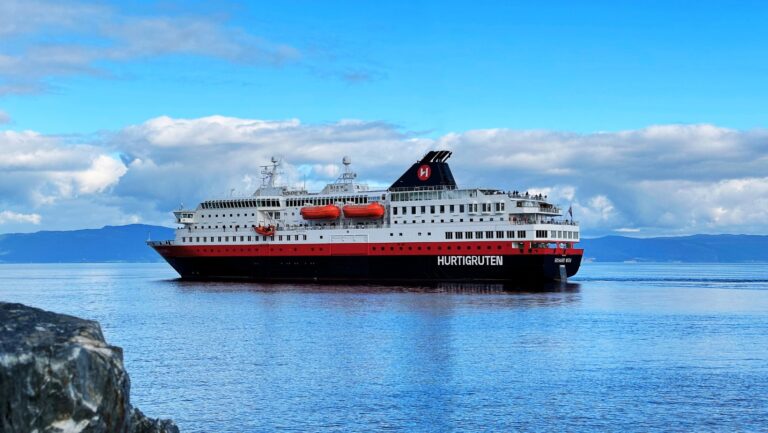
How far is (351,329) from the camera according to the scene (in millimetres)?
41094

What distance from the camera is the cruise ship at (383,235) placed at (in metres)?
72.3

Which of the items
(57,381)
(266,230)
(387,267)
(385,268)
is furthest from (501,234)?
(57,381)

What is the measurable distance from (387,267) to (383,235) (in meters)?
2.91

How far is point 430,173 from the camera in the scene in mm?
78312

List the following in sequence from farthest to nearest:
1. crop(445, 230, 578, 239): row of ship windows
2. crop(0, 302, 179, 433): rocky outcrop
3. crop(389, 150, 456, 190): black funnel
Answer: crop(389, 150, 456, 190): black funnel, crop(445, 230, 578, 239): row of ship windows, crop(0, 302, 179, 433): rocky outcrop

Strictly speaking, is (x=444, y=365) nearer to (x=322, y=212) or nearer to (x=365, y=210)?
(x=365, y=210)

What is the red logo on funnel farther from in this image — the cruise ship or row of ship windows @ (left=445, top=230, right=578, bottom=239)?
row of ship windows @ (left=445, top=230, right=578, bottom=239)

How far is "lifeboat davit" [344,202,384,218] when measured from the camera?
78.4 meters

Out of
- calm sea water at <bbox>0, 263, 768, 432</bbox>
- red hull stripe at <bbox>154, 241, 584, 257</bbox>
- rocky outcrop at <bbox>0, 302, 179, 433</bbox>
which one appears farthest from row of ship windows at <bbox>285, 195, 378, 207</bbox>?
rocky outcrop at <bbox>0, 302, 179, 433</bbox>

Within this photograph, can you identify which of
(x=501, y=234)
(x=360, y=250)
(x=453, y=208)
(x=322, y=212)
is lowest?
(x=360, y=250)

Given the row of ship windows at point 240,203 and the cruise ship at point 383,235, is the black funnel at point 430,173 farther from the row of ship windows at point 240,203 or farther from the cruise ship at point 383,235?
the row of ship windows at point 240,203

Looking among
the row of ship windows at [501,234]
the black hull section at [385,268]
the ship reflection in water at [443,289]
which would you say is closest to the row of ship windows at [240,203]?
the black hull section at [385,268]

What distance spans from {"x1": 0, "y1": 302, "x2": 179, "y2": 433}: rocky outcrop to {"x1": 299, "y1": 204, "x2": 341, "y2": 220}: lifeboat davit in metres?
67.7

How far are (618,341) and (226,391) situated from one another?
18.9 meters
